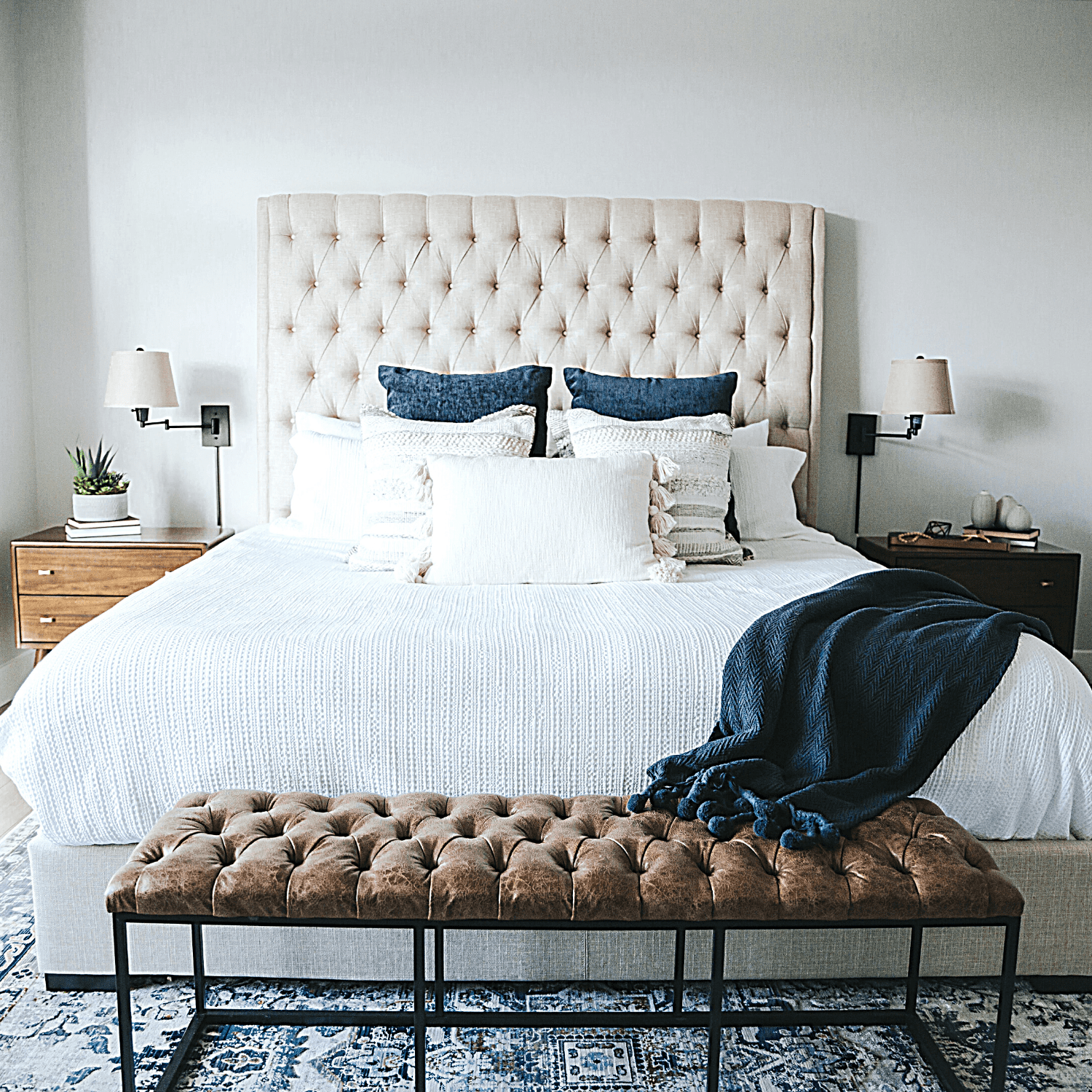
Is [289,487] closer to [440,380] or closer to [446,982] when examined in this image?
[440,380]

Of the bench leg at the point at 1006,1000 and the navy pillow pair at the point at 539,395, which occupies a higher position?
the navy pillow pair at the point at 539,395

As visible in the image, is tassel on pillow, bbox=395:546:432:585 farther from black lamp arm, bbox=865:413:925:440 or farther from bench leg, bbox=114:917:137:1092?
black lamp arm, bbox=865:413:925:440

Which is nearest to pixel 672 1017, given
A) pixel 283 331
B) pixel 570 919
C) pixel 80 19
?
pixel 570 919

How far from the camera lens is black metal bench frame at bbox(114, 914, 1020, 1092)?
1.55 meters

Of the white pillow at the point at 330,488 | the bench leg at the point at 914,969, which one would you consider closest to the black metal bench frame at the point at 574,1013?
the bench leg at the point at 914,969

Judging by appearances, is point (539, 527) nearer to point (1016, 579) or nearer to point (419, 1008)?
point (419, 1008)

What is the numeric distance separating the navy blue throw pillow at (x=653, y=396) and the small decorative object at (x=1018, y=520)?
111cm

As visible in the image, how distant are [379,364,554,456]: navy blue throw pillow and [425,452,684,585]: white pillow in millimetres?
509

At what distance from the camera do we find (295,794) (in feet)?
5.99

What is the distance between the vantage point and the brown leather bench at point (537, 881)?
1.53 m

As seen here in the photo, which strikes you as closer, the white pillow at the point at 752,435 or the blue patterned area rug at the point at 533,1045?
the blue patterned area rug at the point at 533,1045

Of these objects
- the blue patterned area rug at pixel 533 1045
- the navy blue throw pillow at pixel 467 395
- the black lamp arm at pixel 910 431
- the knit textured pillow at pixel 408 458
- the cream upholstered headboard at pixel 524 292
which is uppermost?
the cream upholstered headboard at pixel 524 292

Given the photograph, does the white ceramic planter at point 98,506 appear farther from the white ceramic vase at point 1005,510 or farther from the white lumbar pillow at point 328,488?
the white ceramic vase at point 1005,510

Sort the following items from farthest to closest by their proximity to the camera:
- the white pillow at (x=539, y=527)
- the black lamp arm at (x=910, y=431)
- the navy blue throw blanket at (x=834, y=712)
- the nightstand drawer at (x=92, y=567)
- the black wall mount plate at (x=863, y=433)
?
the black wall mount plate at (x=863, y=433)
the black lamp arm at (x=910, y=431)
the nightstand drawer at (x=92, y=567)
the white pillow at (x=539, y=527)
the navy blue throw blanket at (x=834, y=712)
